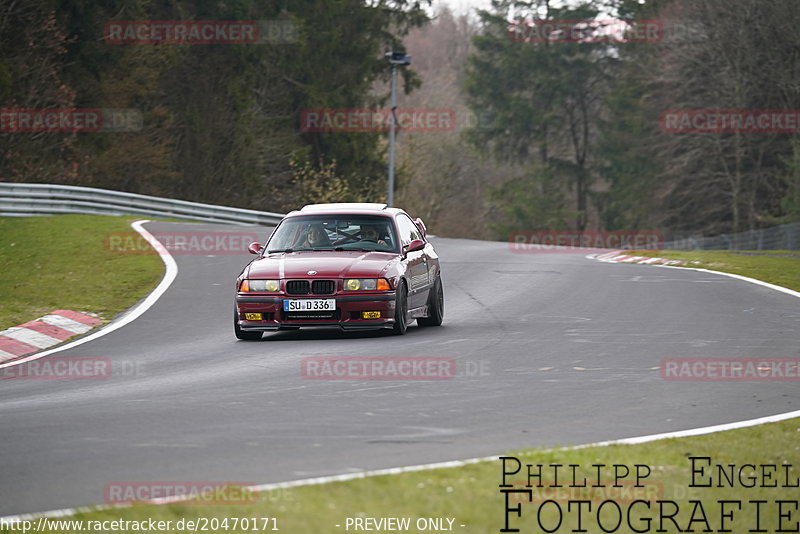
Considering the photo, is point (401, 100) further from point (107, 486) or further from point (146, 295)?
point (107, 486)

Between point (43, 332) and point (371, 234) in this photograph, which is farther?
point (371, 234)

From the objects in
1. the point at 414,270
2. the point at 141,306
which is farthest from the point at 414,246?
the point at 141,306

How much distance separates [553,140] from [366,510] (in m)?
70.4

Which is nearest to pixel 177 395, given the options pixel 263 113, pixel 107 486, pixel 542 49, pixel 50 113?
pixel 107 486

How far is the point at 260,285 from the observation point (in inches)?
559

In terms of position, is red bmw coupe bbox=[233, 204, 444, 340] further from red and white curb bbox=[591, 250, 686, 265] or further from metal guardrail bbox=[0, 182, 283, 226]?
metal guardrail bbox=[0, 182, 283, 226]

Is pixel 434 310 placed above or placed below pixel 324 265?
below

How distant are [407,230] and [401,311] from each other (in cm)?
197

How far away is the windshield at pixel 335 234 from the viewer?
15172 mm

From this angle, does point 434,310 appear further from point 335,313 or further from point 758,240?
point 758,240

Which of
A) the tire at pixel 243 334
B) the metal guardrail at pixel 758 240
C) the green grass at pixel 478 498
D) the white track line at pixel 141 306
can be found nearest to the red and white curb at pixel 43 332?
the white track line at pixel 141 306

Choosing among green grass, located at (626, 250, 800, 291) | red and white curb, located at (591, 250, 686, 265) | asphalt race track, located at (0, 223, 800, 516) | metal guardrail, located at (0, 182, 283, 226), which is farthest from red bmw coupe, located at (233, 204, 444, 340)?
metal guardrail, located at (0, 182, 283, 226)

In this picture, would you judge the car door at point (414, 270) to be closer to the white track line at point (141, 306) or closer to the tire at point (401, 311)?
the tire at point (401, 311)

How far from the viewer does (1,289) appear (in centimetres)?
1914
